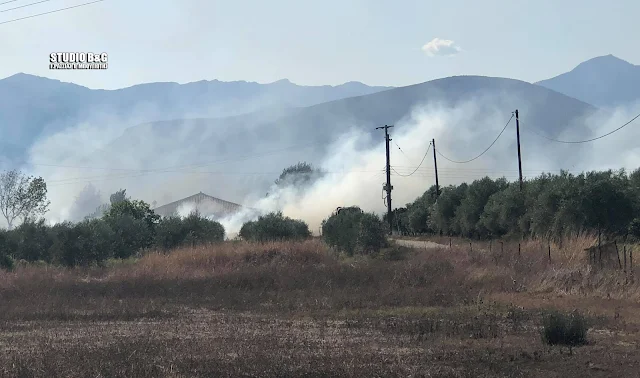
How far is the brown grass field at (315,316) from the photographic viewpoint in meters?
11.4

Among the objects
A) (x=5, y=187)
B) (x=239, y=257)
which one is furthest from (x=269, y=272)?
(x=5, y=187)

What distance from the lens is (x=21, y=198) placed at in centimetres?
10688

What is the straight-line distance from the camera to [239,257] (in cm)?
3578

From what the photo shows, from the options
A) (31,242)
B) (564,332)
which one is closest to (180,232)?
(31,242)

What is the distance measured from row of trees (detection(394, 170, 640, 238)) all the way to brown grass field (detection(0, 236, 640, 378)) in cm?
990

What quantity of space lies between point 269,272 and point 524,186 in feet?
100

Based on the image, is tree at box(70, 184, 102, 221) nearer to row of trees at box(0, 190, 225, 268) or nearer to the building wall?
the building wall

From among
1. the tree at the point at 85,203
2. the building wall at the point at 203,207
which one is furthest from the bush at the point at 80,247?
the tree at the point at 85,203

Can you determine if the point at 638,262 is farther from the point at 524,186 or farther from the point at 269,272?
the point at 524,186

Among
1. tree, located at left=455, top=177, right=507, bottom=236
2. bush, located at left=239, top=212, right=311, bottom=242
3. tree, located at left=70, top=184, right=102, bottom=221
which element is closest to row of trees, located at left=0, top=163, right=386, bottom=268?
bush, located at left=239, top=212, right=311, bottom=242

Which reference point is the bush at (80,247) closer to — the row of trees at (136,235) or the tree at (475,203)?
the row of trees at (136,235)

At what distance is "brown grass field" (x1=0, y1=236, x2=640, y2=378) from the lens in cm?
1135

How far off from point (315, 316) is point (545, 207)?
1063 inches

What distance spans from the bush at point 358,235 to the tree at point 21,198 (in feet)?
254
